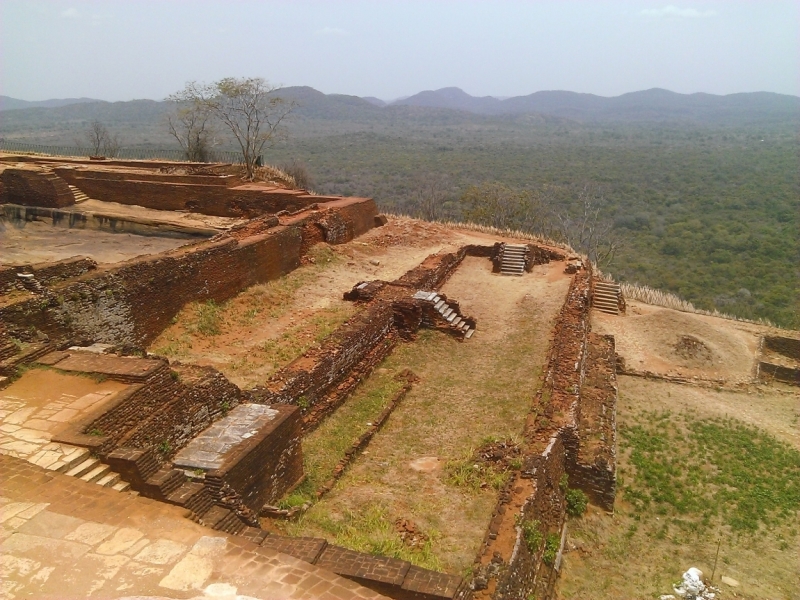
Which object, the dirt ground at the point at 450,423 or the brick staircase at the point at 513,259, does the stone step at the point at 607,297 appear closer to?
the brick staircase at the point at 513,259

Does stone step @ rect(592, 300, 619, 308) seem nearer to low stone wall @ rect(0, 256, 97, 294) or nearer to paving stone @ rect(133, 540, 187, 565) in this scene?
low stone wall @ rect(0, 256, 97, 294)

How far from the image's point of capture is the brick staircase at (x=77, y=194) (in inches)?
702

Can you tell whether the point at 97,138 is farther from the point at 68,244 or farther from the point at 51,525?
the point at 51,525

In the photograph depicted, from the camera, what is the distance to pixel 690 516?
9055 millimetres

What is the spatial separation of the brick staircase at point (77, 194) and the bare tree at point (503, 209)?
66.9ft

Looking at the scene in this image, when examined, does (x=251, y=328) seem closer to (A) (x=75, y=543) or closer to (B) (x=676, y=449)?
(A) (x=75, y=543)

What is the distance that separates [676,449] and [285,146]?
87.1 metres

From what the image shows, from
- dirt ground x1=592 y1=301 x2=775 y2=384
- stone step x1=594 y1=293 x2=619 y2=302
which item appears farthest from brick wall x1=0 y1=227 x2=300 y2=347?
stone step x1=594 y1=293 x2=619 y2=302

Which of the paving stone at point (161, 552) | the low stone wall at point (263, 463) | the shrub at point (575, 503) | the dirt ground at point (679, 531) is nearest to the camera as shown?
→ the paving stone at point (161, 552)

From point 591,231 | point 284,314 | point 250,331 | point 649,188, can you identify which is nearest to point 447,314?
point 284,314

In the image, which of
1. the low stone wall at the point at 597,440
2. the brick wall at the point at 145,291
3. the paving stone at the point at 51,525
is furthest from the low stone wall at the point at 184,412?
the low stone wall at the point at 597,440

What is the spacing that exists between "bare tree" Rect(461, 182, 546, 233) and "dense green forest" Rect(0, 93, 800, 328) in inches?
31.3

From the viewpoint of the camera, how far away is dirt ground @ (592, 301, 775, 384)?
16.5 meters

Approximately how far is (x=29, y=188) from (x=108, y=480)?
1410 centimetres
